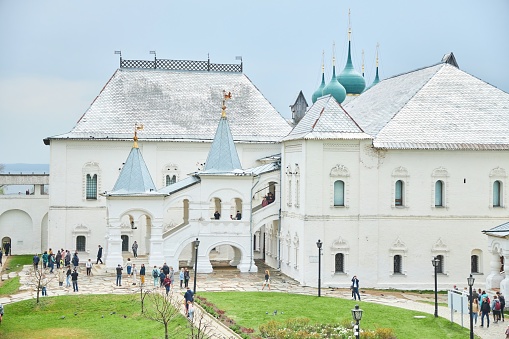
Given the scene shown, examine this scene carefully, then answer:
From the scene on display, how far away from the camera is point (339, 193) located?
38406 millimetres

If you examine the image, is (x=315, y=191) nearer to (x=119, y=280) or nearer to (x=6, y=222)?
(x=119, y=280)

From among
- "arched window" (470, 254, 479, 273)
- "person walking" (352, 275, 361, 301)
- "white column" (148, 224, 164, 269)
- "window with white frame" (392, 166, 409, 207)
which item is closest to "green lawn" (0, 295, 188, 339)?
"white column" (148, 224, 164, 269)

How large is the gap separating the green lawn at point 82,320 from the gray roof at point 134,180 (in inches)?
357

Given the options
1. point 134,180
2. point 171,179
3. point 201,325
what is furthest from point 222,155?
point 201,325

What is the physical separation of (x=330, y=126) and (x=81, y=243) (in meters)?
18.2

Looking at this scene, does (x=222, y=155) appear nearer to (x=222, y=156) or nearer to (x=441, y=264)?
(x=222, y=156)

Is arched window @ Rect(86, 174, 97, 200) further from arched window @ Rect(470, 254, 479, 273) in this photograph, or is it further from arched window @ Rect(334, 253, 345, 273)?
arched window @ Rect(470, 254, 479, 273)

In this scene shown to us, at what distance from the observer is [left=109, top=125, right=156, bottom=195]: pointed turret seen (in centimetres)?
4194

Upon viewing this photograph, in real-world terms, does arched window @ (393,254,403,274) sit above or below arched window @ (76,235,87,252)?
below

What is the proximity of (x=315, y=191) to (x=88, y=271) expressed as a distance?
38.7 feet

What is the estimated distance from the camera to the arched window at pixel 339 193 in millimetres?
38344

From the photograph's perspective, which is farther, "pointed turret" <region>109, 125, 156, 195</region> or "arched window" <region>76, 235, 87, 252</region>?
"arched window" <region>76, 235, 87, 252</region>

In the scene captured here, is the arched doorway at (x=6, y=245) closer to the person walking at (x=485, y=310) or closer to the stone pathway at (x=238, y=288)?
the stone pathway at (x=238, y=288)

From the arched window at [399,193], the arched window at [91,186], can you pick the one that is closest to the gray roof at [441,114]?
the arched window at [399,193]
